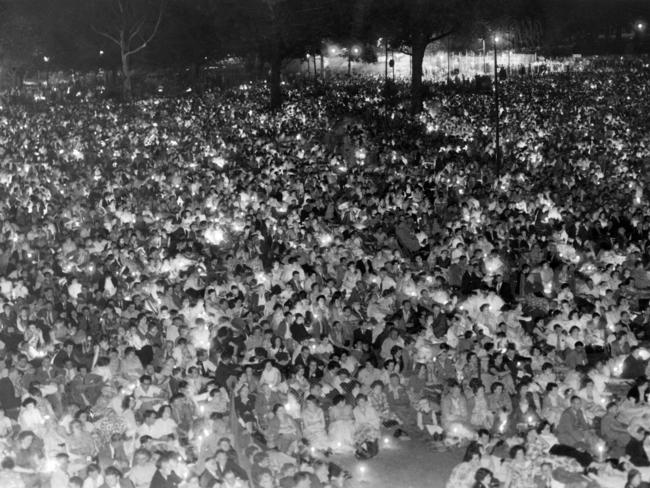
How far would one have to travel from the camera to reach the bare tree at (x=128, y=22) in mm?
45969

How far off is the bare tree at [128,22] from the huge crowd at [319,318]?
24.1m

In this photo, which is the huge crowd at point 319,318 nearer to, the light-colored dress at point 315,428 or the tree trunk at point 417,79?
the light-colored dress at point 315,428

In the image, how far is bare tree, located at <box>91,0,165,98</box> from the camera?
151ft

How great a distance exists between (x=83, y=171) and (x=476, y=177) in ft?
31.1

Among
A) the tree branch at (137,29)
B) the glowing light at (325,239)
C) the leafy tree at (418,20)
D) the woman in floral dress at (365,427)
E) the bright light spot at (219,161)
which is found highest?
the tree branch at (137,29)

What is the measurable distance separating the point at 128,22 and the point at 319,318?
40.2 m

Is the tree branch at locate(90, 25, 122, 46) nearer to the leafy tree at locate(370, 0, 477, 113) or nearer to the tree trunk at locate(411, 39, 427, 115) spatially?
the leafy tree at locate(370, 0, 477, 113)

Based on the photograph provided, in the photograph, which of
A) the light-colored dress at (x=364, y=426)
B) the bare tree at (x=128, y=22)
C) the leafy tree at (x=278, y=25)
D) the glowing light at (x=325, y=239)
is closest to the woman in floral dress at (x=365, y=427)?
the light-colored dress at (x=364, y=426)

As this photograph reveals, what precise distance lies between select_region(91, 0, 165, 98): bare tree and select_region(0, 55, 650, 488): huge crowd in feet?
79.1

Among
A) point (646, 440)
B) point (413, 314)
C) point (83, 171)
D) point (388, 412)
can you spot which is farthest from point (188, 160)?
point (646, 440)

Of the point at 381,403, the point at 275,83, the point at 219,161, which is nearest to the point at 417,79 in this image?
the point at 275,83

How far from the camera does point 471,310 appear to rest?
11617mm

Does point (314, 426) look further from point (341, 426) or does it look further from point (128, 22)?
point (128, 22)

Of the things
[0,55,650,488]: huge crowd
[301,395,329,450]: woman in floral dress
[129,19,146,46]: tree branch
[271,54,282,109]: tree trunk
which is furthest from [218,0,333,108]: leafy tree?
[301,395,329,450]: woman in floral dress
